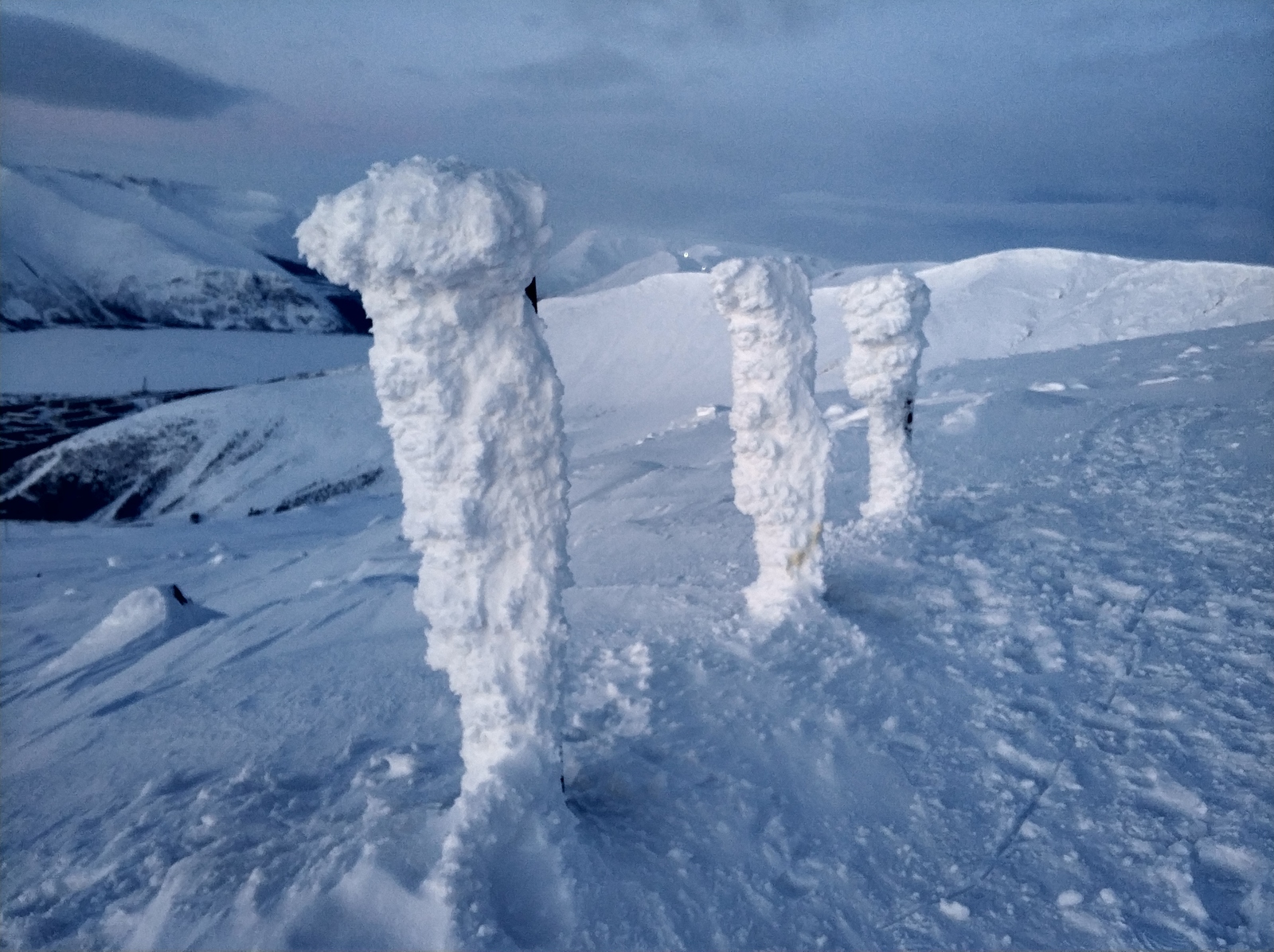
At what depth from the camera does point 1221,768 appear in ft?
18.3

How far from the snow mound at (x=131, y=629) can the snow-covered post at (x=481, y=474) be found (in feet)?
28.9

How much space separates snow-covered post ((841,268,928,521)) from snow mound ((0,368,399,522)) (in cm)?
2271

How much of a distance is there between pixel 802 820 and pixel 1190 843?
2.38 m

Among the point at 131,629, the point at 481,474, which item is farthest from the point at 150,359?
the point at 481,474

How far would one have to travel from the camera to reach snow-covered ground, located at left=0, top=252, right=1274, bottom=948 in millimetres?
4344

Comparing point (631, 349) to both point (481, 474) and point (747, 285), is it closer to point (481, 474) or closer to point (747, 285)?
point (747, 285)

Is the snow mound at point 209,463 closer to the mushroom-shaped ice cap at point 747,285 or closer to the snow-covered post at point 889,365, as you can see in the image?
the snow-covered post at point 889,365

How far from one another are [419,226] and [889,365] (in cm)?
820

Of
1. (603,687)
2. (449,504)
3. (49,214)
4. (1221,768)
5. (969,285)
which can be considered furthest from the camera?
(49,214)

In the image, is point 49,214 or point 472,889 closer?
point 472,889

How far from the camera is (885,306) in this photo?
34.9 ft

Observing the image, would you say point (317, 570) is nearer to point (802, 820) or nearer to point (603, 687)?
point (603, 687)

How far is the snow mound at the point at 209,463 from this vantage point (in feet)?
96.6

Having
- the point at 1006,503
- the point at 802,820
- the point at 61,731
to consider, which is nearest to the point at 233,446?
the point at 61,731
